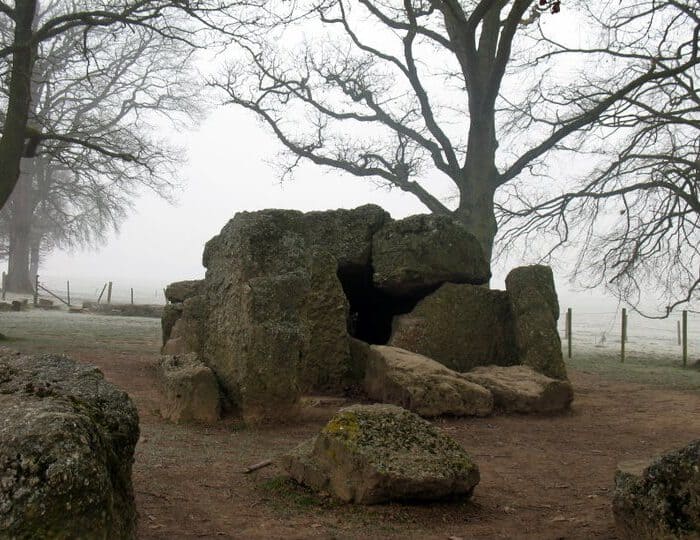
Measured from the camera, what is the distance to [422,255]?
10.1m

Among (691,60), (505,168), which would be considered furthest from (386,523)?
(505,168)

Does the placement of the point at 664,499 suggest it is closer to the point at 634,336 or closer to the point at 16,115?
the point at 16,115

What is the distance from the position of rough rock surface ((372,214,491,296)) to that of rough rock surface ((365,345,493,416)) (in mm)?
1806

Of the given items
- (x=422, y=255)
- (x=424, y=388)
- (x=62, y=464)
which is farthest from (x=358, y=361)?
(x=62, y=464)

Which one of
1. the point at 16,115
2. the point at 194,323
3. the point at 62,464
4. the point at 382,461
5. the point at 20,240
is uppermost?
the point at 16,115

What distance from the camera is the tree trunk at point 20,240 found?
1356 inches

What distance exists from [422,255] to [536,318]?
1.83 meters

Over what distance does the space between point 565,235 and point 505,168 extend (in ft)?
8.63

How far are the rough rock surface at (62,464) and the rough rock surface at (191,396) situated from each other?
12.6 ft

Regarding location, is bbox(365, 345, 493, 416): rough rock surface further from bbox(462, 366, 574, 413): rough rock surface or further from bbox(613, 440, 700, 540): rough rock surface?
bbox(613, 440, 700, 540): rough rock surface

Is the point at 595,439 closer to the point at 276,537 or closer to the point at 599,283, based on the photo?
the point at 276,537

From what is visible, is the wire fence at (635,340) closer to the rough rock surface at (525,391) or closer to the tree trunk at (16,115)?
the rough rock surface at (525,391)

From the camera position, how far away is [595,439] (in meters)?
7.32

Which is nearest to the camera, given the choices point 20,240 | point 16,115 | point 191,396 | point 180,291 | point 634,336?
point 191,396
